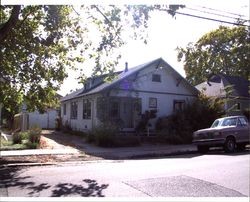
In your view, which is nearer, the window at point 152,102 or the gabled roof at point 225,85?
the window at point 152,102

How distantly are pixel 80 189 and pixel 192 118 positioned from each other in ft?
60.9

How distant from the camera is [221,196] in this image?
8.90 m

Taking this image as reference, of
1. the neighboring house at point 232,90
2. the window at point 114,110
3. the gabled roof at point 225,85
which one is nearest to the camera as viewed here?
the window at point 114,110

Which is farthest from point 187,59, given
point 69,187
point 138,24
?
point 69,187

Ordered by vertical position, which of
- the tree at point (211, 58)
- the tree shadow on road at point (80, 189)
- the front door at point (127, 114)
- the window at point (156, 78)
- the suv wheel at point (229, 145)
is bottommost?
the tree shadow on road at point (80, 189)

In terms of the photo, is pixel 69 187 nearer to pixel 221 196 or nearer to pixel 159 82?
pixel 221 196

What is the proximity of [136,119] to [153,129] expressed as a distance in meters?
1.43

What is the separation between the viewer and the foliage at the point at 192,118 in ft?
85.7

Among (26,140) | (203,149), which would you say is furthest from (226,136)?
(26,140)

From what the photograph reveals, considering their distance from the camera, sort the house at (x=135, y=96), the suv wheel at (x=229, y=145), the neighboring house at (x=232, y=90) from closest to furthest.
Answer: the suv wheel at (x=229, y=145), the house at (x=135, y=96), the neighboring house at (x=232, y=90)

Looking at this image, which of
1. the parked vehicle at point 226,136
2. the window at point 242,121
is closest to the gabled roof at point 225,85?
the window at point 242,121

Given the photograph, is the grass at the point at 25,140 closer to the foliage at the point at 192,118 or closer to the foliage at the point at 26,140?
the foliage at the point at 26,140

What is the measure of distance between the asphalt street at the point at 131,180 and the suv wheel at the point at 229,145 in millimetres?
4928

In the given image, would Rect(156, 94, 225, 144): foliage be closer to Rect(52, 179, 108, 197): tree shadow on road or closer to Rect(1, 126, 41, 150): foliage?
Rect(1, 126, 41, 150): foliage
